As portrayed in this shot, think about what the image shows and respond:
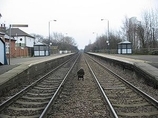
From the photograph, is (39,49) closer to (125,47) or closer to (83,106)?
(125,47)

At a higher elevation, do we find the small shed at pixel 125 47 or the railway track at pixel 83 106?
A: the small shed at pixel 125 47

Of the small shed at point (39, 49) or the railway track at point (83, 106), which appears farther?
the small shed at point (39, 49)

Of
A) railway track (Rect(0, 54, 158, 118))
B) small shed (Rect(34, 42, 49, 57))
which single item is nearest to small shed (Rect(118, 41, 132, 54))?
small shed (Rect(34, 42, 49, 57))

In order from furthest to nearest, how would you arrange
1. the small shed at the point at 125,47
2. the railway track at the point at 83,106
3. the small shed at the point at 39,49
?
the small shed at the point at 39,49, the small shed at the point at 125,47, the railway track at the point at 83,106

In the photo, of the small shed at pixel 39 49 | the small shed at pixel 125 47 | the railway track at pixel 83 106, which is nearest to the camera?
the railway track at pixel 83 106

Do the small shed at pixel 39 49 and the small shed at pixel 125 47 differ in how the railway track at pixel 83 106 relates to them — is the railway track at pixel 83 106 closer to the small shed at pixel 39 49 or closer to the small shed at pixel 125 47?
the small shed at pixel 125 47

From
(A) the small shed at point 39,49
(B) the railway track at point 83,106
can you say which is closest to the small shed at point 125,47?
(A) the small shed at point 39,49

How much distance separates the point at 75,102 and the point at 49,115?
6.89 feet

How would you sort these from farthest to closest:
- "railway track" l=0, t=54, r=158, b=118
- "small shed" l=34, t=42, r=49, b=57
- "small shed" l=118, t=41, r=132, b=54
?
"small shed" l=34, t=42, r=49, b=57 → "small shed" l=118, t=41, r=132, b=54 → "railway track" l=0, t=54, r=158, b=118

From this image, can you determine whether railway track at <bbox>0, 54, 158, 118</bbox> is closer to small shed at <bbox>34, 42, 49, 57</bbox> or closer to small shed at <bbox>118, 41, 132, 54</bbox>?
small shed at <bbox>118, 41, 132, 54</bbox>

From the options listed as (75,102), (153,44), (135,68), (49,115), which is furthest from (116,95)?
(153,44)

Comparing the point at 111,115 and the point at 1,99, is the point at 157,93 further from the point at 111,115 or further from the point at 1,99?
the point at 1,99

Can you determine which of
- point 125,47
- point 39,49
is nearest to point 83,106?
point 125,47

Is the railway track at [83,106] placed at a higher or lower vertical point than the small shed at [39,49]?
lower
